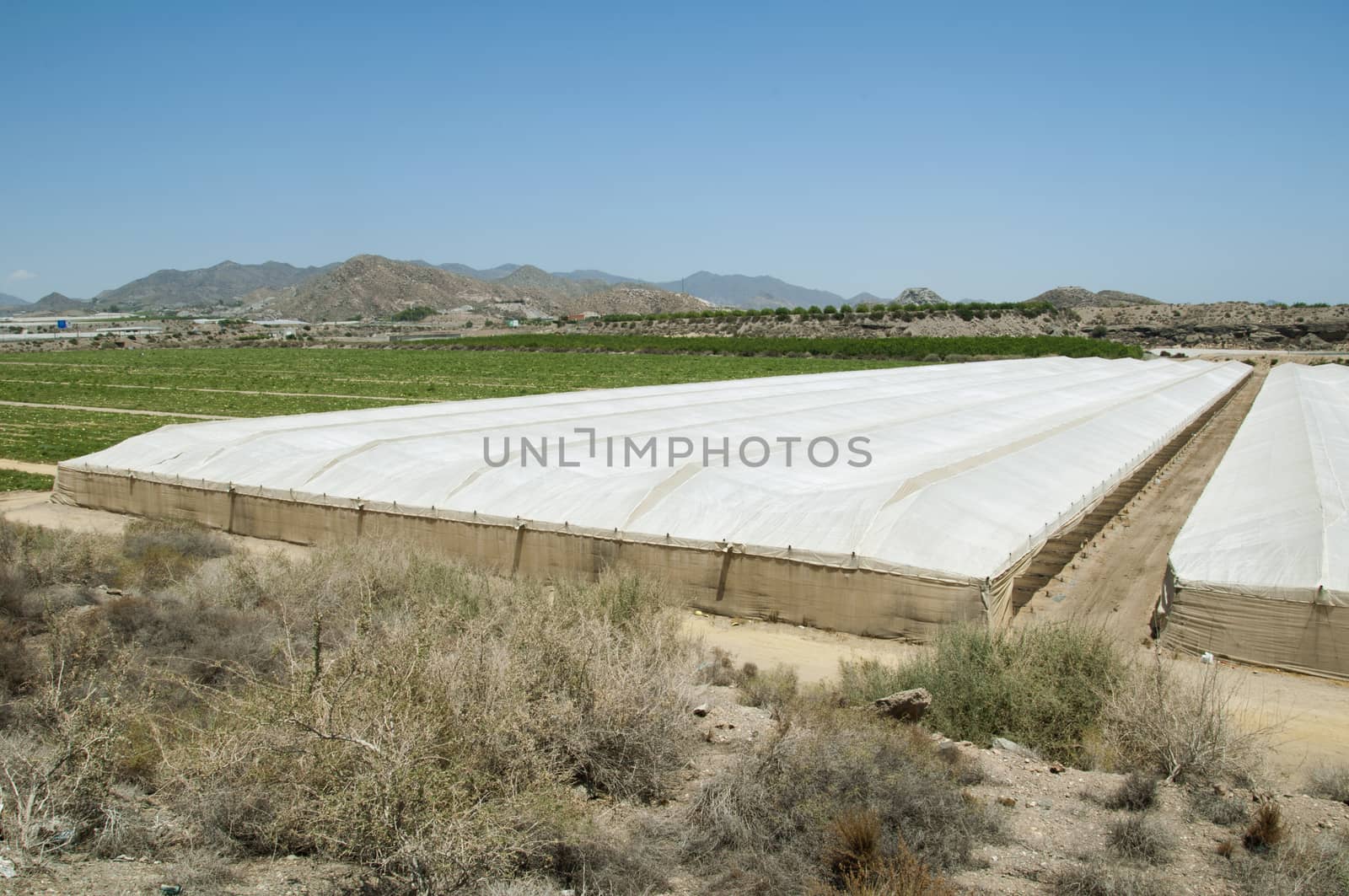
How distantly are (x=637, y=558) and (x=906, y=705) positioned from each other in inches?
256

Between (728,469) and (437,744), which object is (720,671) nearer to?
(437,744)

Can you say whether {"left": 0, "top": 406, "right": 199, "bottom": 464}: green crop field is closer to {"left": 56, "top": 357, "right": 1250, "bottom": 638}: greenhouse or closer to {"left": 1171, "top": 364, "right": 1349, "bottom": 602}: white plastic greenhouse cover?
{"left": 56, "top": 357, "right": 1250, "bottom": 638}: greenhouse

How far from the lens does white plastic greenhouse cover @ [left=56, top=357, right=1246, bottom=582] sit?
586 inches

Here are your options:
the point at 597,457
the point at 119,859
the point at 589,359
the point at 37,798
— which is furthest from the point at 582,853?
the point at 589,359

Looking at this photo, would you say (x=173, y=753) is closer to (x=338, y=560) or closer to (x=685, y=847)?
(x=685, y=847)

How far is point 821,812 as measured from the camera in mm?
6941

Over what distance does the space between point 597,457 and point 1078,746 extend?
12.3 m

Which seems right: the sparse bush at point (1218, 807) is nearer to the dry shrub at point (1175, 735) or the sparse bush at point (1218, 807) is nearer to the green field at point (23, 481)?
the dry shrub at point (1175, 735)

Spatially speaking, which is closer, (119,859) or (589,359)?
(119,859)

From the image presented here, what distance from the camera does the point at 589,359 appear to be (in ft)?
279

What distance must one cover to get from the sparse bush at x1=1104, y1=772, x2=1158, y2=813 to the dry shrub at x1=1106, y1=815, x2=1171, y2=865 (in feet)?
1.26

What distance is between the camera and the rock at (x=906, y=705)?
9.39 metres

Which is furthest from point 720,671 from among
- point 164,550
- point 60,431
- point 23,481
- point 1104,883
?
point 60,431

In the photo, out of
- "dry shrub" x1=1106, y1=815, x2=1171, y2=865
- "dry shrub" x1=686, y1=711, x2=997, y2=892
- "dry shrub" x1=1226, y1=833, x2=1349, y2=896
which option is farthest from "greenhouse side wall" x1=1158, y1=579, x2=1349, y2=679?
"dry shrub" x1=686, y1=711, x2=997, y2=892
